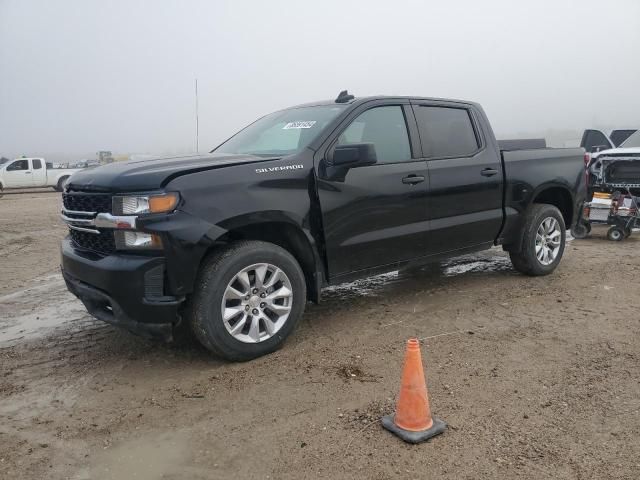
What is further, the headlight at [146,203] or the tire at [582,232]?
the tire at [582,232]

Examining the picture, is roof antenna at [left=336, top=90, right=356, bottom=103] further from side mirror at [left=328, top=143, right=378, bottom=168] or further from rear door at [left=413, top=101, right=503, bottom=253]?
side mirror at [left=328, top=143, right=378, bottom=168]

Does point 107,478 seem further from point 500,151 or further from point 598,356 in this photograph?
point 500,151

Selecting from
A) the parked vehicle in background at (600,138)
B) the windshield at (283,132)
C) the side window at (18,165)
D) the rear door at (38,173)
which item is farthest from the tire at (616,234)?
the side window at (18,165)

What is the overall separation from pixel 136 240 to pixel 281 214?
3.39 feet

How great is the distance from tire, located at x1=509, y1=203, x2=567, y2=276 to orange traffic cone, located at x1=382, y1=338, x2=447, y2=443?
11.7ft

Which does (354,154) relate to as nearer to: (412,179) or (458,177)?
(412,179)

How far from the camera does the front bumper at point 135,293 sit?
3541 millimetres

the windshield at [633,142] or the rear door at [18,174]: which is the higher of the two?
the windshield at [633,142]

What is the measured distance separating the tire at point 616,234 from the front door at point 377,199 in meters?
5.29

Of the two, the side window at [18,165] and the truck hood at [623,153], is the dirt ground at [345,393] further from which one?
the side window at [18,165]

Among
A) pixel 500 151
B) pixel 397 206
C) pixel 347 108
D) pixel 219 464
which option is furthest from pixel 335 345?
pixel 500 151

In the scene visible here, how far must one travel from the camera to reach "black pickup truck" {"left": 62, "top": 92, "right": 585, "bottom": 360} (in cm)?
359

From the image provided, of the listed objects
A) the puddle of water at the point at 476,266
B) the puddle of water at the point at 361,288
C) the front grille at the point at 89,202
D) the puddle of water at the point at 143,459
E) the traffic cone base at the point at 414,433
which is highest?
the front grille at the point at 89,202

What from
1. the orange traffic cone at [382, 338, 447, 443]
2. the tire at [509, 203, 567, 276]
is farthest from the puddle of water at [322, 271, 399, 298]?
the orange traffic cone at [382, 338, 447, 443]
